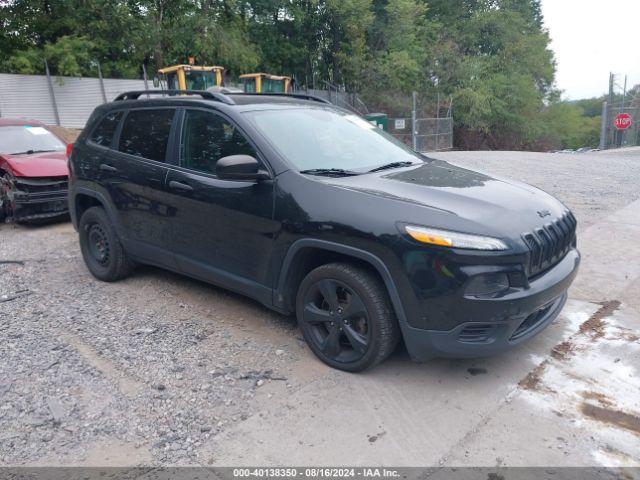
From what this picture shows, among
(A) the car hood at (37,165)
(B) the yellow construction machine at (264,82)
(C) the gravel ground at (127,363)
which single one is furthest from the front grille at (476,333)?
(B) the yellow construction machine at (264,82)

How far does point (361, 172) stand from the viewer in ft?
12.2

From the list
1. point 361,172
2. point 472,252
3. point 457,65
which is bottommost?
point 472,252

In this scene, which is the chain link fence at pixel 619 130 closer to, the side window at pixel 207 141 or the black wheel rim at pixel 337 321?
the side window at pixel 207 141

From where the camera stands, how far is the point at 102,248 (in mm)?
5129

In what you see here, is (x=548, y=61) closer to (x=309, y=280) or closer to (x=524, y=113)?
(x=524, y=113)

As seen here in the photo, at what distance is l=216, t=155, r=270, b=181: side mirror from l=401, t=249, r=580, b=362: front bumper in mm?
1430

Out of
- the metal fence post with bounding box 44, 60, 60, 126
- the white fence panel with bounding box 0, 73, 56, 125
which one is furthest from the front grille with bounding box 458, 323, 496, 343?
the metal fence post with bounding box 44, 60, 60, 126

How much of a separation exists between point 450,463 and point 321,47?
A: 1268 inches

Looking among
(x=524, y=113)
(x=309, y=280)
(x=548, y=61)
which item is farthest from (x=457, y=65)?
(x=309, y=280)

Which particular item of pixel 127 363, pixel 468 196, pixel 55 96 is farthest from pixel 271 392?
pixel 55 96

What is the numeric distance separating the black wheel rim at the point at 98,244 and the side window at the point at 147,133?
899 millimetres

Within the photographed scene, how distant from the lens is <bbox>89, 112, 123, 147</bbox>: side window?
16.3ft

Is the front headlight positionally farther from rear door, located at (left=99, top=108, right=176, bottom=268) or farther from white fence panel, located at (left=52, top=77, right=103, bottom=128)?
white fence panel, located at (left=52, top=77, right=103, bottom=128)

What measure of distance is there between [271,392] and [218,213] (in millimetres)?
1406
